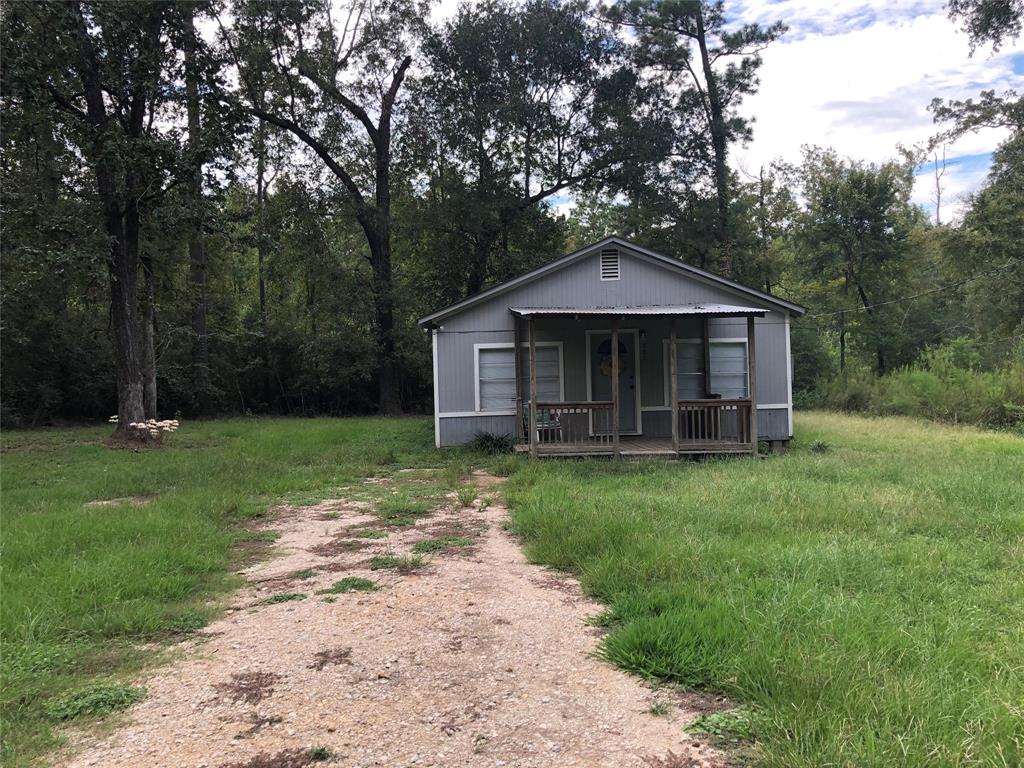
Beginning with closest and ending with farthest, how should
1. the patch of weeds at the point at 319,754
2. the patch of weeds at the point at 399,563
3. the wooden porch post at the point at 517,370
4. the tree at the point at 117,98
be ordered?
the patch of weeds at the point at 319,754 → the patch of weeds at the point at 399,563 → the tree at the point at 117,98 → the wooden porch post at the point at 517,370

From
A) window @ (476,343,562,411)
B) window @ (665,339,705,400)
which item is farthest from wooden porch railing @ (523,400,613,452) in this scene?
window @ (665,339,705,400)

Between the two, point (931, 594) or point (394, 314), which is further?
point (394, 314)

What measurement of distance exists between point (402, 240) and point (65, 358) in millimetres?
11786

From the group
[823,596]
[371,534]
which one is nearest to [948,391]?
[823,596]

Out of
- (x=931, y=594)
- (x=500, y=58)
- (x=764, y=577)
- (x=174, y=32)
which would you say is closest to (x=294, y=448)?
(x=174, y=32)

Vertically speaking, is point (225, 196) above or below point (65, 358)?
above

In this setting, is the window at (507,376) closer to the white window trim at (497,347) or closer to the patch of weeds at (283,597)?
the white window trim at (497,347)

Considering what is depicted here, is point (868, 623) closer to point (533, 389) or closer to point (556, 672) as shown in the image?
point (556, 672)

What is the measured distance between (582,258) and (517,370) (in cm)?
266

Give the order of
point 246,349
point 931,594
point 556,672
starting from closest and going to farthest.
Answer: point 556,672
point 931,594
point 246,349

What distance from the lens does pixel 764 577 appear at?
167 inches

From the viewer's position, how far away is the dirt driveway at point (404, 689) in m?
2.51

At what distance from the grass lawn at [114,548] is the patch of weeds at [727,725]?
2599 mm

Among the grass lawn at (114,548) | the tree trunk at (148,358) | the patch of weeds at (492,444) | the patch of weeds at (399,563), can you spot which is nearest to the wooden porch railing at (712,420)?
the patch of weeds at (492,444)
